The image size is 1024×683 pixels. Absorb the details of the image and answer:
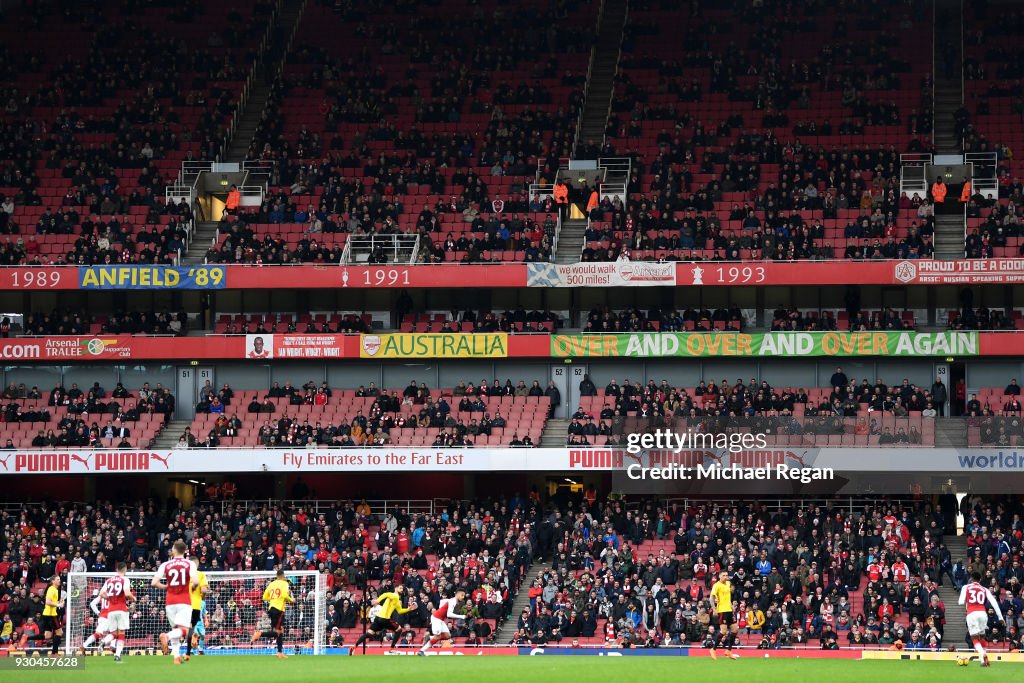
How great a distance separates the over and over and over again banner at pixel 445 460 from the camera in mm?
41500

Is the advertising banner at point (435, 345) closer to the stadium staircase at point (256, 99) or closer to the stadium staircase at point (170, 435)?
the stadium staircase at point (170, 435)

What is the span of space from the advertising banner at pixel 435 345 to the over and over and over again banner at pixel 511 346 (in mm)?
31

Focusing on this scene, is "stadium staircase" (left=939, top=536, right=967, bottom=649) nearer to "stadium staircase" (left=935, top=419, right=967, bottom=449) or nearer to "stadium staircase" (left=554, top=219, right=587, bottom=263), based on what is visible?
"stadium staircase" (left=935, top=419, right=967, bottom=449)

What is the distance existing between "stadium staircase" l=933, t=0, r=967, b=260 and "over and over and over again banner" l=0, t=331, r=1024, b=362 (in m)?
3.12

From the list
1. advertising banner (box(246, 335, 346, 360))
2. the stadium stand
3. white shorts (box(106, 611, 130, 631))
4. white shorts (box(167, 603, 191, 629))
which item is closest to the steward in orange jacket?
the stadium stand

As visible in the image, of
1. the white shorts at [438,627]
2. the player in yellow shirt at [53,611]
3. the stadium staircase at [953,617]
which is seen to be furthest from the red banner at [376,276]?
the white shorts at [438,627]

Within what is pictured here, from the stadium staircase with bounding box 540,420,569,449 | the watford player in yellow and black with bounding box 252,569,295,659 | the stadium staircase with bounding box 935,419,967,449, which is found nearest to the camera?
the watford player in yellow and black with bounding box 252,569,295,659

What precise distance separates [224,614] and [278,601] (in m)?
2.19

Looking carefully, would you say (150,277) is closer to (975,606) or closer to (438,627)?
(438,627)

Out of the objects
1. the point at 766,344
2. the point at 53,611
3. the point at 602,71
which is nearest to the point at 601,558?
the point at 766,344

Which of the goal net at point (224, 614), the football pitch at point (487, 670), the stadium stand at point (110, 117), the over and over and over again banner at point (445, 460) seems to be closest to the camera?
the football pitch at point (487, 670)

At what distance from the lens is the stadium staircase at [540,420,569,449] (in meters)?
44.3

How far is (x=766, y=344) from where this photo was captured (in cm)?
4588

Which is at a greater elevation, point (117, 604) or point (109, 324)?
point (109, 324)
